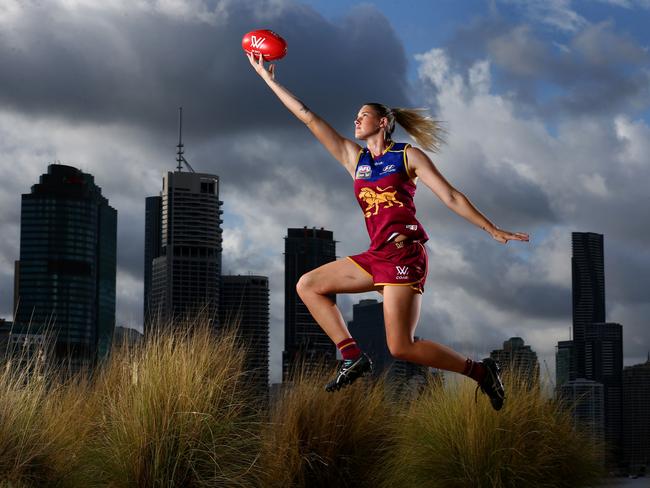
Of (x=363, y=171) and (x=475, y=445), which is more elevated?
(x=363, y=171)

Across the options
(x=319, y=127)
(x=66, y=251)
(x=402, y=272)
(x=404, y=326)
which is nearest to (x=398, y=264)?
(x=402, y=272)

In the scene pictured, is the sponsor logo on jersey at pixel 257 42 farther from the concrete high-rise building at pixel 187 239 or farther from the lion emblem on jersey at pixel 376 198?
the concrete high-rise building at pixel 187 239

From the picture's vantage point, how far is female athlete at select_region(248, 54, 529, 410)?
7.61 meters

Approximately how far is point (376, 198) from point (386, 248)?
1.33 ft

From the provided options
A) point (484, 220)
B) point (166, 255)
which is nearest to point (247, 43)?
point (484, 220)

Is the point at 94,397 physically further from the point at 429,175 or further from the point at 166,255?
the point at 166,255

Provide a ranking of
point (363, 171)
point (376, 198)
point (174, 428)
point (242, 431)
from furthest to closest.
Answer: point (242, 431) < point (174, 428) < point (363, 171) < point (376, 198)

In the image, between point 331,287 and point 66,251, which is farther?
point 66,251

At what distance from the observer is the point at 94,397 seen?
32.9ft

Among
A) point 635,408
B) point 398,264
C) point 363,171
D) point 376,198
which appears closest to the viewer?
point 398,264

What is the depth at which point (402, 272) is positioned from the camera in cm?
759

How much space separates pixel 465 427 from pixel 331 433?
132 cm

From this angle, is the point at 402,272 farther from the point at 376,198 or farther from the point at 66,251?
the point at 66,251

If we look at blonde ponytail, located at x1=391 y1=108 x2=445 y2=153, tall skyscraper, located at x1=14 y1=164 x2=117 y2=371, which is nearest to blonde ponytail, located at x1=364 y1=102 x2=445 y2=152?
blonde ponytail, located at x1=391 y1=108 x2=445 y2=153
